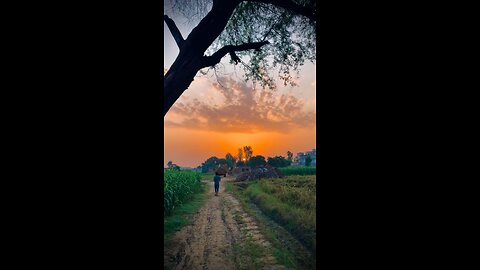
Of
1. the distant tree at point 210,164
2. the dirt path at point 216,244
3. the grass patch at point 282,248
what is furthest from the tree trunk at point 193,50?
the distant tree at point 210,164

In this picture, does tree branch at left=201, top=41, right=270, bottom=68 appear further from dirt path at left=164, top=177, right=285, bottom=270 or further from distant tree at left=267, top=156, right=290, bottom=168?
distant tree at left=267, top=156, right=290, bottom=168

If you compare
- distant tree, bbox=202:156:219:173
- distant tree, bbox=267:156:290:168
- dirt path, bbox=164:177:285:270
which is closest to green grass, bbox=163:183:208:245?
dirt path, bbox=164:177:285:270

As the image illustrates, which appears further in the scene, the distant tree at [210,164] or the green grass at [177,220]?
the distant tree at [210,164]

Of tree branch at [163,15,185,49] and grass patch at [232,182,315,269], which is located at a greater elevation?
tree branch at [163,15,185,49]

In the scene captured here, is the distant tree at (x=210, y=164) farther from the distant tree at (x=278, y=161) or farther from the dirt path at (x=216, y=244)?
the dirt path at (x=216, y=244)

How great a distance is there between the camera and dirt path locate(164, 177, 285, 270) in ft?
18.0

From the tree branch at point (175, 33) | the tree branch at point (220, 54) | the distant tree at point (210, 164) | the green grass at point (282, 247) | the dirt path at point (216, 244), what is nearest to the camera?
the tree branch at point (220, 54)

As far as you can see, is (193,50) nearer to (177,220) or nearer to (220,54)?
(220,54)

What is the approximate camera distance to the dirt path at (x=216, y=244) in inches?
216
